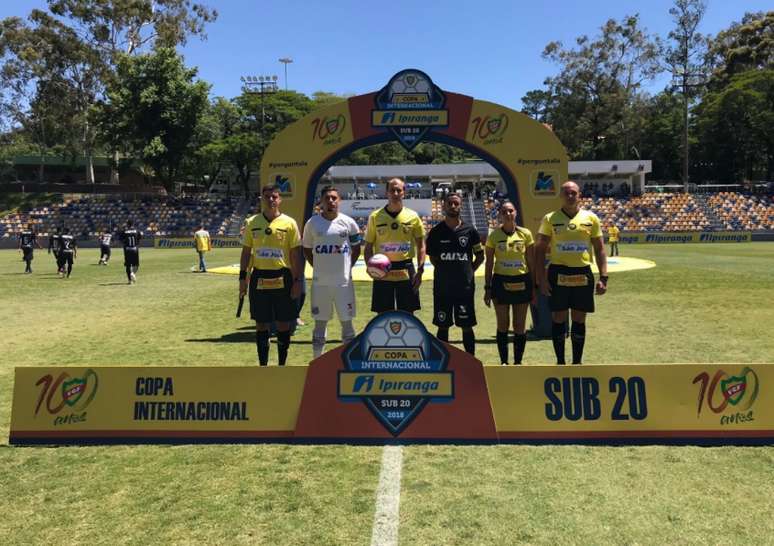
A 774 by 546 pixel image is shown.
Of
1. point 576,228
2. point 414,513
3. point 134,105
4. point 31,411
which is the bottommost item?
point 414,513

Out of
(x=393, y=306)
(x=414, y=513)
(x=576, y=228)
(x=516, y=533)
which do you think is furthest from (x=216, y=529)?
(x=576, y=228)

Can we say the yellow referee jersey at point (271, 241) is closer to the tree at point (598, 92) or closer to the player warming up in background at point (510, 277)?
the player warming up in background at point (510, 277)

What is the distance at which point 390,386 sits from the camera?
183 inches

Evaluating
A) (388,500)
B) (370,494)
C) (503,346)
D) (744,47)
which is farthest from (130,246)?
(744,47)

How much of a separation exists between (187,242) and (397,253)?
39.5 meters

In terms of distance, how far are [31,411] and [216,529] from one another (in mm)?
2445

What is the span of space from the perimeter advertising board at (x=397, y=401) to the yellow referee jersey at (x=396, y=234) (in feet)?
5.70

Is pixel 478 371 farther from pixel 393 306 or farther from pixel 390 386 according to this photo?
pixel 393 306

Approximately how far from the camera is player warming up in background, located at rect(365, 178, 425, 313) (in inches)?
246

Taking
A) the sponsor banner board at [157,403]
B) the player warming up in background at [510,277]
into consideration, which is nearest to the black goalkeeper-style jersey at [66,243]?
the sponsor banner board at [157,403]

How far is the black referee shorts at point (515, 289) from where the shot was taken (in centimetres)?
657

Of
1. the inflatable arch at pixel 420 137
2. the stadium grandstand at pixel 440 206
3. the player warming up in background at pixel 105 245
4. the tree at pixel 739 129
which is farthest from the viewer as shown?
the tree at pixel 739 129

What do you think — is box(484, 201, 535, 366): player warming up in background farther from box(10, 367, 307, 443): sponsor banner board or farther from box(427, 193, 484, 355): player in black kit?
box(10, 367, 307, 443): sponsor banner board

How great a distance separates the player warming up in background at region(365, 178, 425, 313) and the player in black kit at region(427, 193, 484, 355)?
212mm
